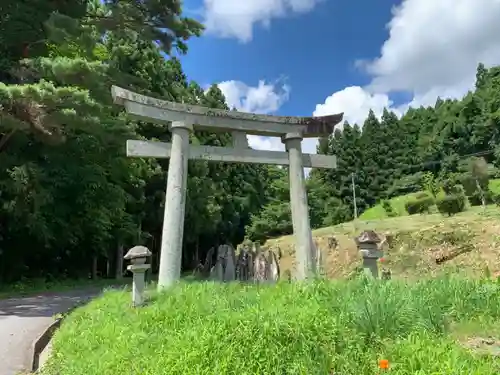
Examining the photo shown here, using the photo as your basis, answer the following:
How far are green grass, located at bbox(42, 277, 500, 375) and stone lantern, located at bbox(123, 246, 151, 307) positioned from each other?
1.18 metres

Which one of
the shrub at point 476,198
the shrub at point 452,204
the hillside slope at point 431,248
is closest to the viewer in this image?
the hillside slope at point 431,248

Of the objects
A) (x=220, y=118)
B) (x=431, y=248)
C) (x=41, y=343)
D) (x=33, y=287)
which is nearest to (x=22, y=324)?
(x=41, y=343)

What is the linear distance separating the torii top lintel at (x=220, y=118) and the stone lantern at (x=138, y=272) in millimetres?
2987

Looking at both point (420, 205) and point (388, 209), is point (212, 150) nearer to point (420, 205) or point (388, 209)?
point (420, 205)

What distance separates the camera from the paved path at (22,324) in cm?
598

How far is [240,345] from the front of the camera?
152 inches

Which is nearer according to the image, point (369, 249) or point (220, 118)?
point (369, 249)

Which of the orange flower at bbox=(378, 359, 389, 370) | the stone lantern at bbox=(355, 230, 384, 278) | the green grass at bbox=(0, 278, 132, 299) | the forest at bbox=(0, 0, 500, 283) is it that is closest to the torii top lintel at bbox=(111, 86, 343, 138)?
the forest at bbox=(0, 0, 500, 283)

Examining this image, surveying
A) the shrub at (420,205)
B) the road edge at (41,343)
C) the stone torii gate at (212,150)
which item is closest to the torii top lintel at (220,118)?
Answer: the stone torii gate at (212,150)

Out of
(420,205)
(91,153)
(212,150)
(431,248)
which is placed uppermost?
(91,153)

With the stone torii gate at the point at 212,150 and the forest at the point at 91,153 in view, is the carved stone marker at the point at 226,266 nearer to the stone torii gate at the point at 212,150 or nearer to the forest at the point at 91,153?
the stone torii gate at the point at 212,150

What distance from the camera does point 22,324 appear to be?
8.15 m

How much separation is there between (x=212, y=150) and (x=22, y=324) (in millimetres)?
4853

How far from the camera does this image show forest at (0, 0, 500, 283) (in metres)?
12.2
